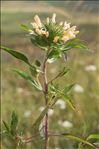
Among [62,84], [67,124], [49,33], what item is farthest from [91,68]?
[49,33]

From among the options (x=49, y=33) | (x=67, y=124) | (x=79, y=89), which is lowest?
(x=49, y=33)

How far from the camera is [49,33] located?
1.31 m

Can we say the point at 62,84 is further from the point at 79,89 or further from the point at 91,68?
the point at 91,68

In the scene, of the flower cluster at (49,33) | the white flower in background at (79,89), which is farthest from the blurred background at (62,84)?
the flower cluster at (49,33)

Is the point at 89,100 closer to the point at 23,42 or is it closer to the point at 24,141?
the point at 23,42

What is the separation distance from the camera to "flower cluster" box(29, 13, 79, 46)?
126 centimetres

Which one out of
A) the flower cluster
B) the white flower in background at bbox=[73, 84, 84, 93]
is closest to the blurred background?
the white flower in background at bbox=[73, 84, 84, 93]

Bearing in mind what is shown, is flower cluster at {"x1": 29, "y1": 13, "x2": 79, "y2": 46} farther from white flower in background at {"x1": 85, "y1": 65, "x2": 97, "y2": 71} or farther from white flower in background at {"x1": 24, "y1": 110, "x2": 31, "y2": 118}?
white flower in background at {"x1": 85, "y1": 65, "x2": 97, "y2": 71}

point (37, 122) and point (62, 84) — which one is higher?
point (62, 84)

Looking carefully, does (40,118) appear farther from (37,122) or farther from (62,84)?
(62,84)

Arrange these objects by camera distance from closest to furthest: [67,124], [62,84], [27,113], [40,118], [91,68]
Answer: [40,118]
[67,124]
[27,113]
[62,84]
[91,68]

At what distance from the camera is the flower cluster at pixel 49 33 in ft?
4.14

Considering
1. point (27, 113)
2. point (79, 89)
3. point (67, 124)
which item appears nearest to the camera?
point (67, 124)

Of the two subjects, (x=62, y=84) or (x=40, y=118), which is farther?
(x=62, y=84)
